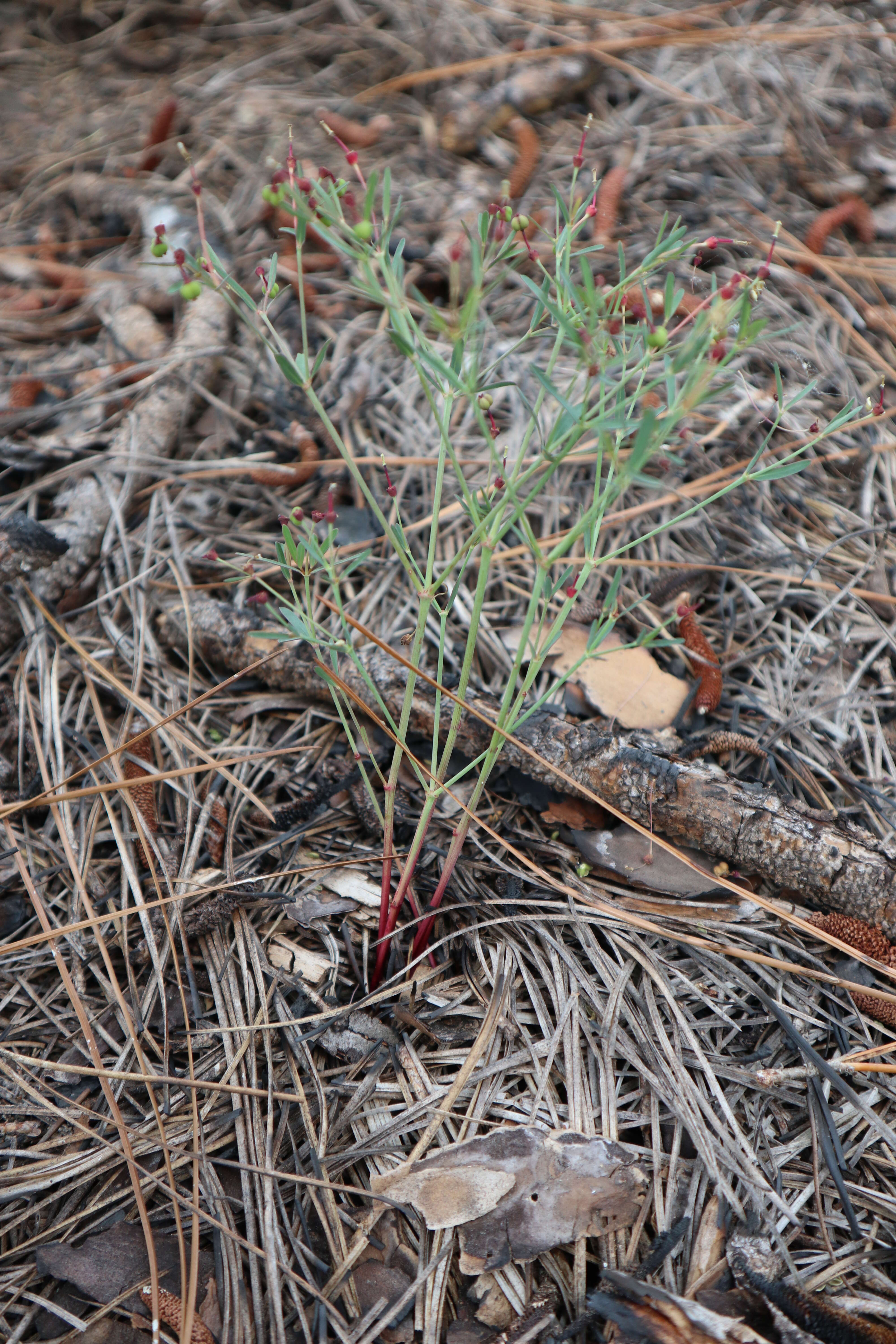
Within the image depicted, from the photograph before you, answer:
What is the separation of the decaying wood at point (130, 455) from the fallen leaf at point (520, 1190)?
5.71ft

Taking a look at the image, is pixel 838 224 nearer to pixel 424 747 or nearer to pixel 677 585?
pixel 677 585

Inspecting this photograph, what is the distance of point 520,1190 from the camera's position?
1466mm

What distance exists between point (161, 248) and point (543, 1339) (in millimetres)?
1939

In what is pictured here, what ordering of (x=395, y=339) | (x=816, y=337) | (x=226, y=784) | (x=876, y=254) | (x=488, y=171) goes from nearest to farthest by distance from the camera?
(x=395, y=339) < (x=226, y=784) < (x=816, y=337) < (x=876, y=254) < (x=488, y=171)

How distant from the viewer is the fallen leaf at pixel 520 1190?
1436mm

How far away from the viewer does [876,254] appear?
314 cm

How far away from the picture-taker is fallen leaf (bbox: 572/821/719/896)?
1.83m

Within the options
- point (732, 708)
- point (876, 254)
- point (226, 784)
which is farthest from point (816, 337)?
point (226, 784)

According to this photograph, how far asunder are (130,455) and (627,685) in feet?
5.47

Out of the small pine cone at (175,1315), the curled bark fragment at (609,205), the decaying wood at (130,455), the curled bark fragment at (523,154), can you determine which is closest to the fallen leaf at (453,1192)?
the small pine cone at (175,1315)

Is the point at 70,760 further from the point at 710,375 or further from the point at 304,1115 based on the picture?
the point at 710,375

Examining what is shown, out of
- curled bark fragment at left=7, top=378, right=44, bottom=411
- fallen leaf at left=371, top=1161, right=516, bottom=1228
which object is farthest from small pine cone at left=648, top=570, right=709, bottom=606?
curled bark fragment at left=7, top=378, right=44, bottom=411

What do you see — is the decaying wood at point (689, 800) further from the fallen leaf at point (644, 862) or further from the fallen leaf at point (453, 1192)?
the fallen leaf at point (453, 1192)

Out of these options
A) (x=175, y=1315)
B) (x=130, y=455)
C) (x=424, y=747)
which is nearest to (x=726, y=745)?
(x=424, y=747)
